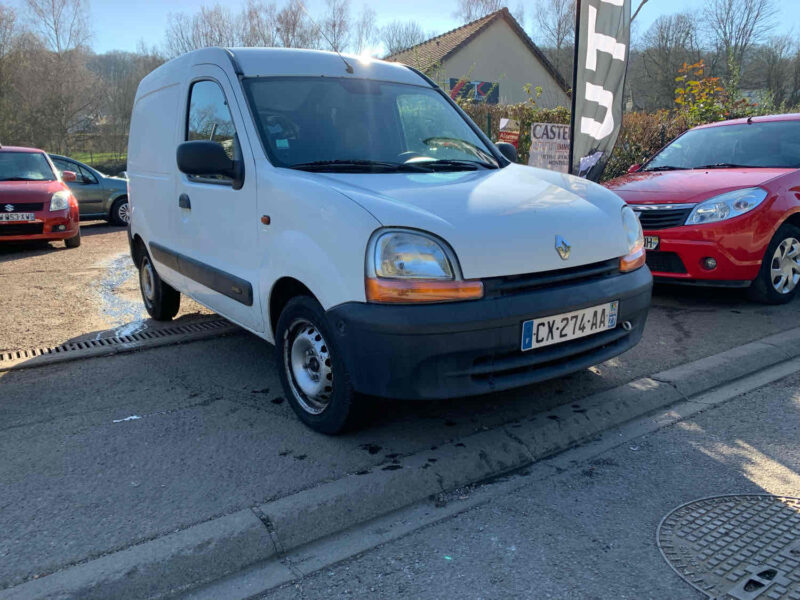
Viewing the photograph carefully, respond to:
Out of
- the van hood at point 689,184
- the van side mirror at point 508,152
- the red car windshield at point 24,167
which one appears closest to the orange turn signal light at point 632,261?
the van side mirror at point 508,152

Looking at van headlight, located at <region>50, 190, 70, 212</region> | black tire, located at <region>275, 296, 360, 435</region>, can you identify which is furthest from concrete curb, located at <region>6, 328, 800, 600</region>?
van headlight, located at <region>50, 190, 70, 212</region>

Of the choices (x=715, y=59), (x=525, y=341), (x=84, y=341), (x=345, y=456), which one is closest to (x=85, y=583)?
(x=345, y=456)

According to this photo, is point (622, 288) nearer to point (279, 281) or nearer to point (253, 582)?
point (279, 281)

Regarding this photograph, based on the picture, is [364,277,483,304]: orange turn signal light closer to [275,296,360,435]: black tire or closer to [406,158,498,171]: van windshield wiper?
[275,296,360,435]: black tire

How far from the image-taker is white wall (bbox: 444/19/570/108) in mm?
30922

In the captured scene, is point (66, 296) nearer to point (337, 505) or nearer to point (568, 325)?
point (337, 505)

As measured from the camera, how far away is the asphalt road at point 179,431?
263 cm

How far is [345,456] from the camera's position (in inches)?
124

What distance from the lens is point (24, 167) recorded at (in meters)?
11.0

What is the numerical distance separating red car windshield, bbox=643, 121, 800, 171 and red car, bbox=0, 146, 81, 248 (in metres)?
8.58

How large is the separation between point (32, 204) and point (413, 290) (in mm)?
9424

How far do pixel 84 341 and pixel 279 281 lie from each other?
8.27 ft

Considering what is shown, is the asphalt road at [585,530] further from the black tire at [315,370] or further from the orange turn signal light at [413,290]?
the orange turn signal light at [413,290]

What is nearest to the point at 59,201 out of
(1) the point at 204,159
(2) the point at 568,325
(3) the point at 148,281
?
(3) the point at 148,281
